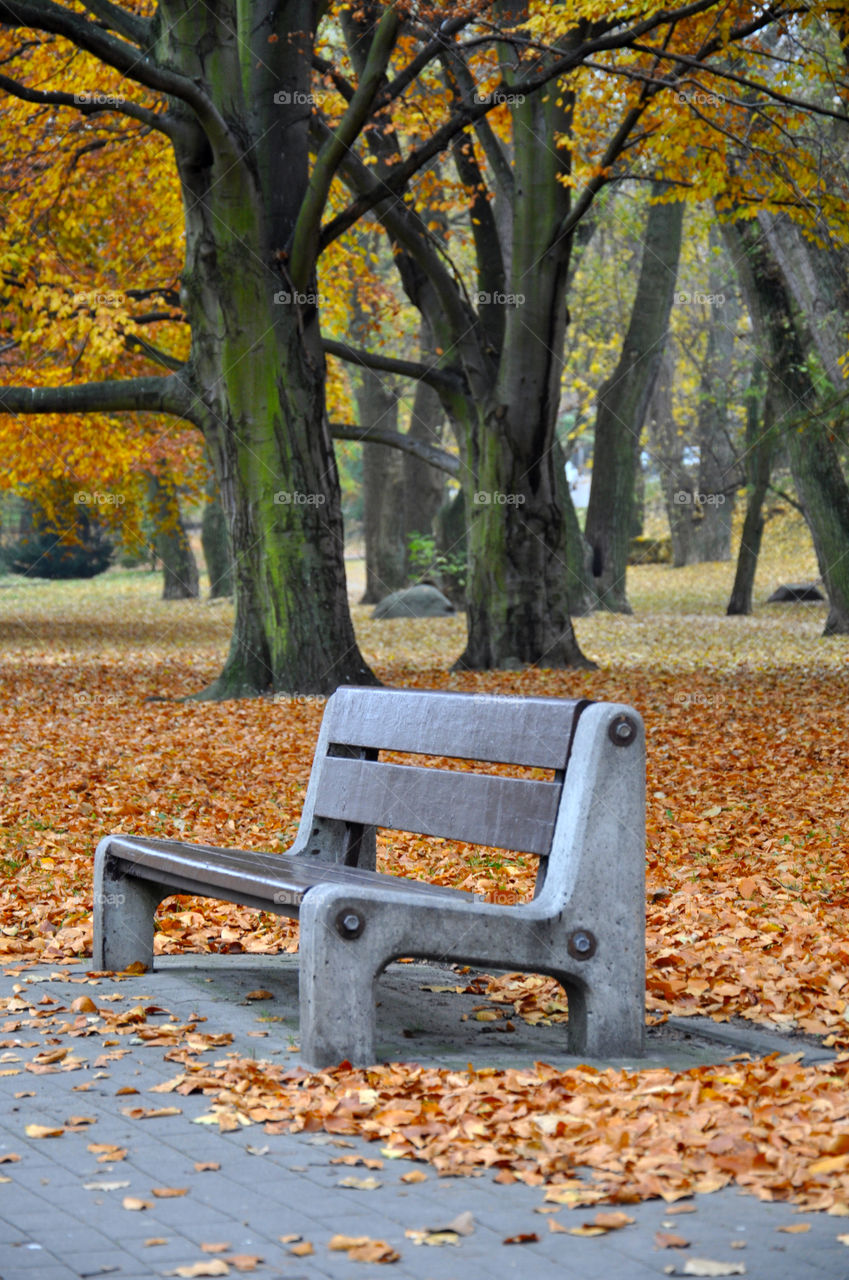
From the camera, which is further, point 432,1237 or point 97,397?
point 97,397

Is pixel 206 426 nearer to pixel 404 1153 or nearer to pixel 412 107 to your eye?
pixel 412 107

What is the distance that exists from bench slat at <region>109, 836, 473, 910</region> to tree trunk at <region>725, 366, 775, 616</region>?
18.3 m

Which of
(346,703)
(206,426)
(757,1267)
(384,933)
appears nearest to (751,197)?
(206,426)

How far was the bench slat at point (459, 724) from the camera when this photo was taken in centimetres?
419

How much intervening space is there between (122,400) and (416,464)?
53.8ft

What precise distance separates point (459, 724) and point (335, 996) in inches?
38.6

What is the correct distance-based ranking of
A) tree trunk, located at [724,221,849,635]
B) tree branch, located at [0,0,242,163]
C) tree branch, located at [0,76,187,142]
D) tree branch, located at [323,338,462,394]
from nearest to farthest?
tree branch, located at [0,0,242,163] → tree branch, located at [0,76,187,142] → tree branch, located at [323,338,462,394] → tree trunk, located at [724,221,849,635]

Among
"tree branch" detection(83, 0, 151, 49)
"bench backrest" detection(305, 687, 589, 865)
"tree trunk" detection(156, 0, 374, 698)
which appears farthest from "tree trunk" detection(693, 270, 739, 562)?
"bench backrest" detection(305, 687, 589, 865)

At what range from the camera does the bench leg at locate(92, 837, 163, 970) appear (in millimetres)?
5066

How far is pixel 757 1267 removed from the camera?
2691 mm

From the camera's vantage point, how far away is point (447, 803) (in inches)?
177
